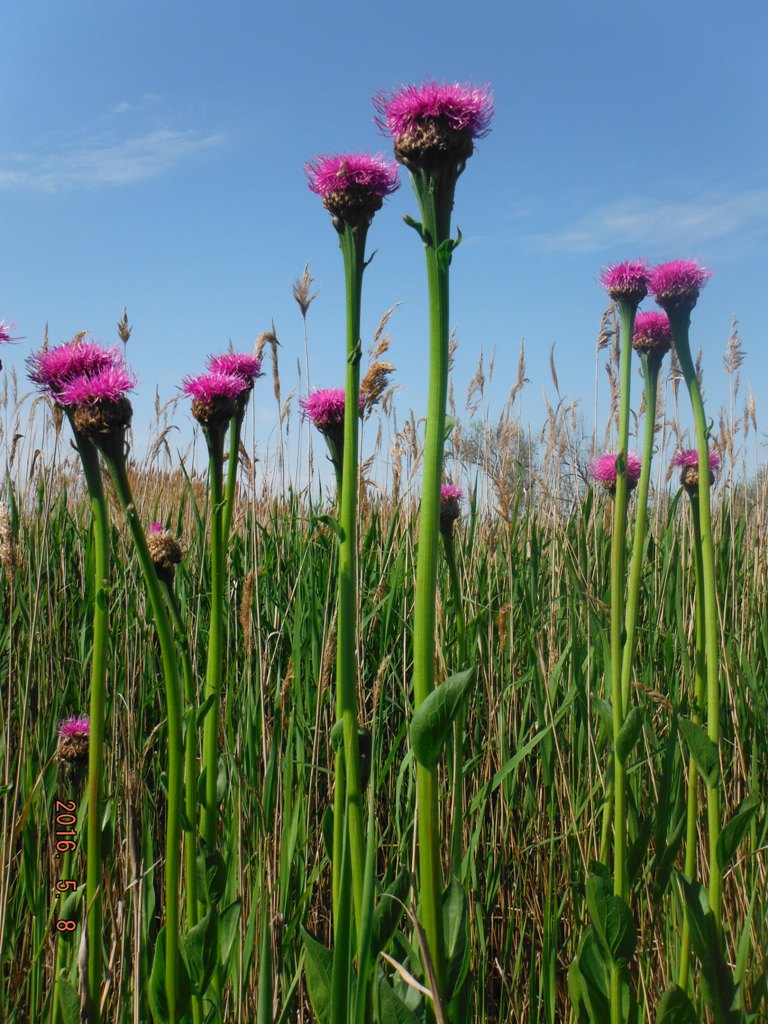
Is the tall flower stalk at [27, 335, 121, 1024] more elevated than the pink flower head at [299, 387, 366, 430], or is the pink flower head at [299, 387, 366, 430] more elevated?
the pink flower head at [299, 387, 366, 430]

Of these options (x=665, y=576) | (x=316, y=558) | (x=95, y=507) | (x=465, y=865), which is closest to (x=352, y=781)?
(x=465, y=865)

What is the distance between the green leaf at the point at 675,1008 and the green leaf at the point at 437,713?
0.81 metres

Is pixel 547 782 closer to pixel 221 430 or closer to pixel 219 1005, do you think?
pixel 219 1005

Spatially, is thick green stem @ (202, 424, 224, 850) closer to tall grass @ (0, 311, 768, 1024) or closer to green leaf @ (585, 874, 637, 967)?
tall grass @ (0, 311, 768, 1024)

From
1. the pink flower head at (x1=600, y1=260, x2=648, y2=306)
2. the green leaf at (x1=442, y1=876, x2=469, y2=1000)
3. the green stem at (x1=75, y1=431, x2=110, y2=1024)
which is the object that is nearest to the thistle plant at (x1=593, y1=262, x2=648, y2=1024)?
the pink flower head at (x1=600, y1=260, x2=648, y2=306)

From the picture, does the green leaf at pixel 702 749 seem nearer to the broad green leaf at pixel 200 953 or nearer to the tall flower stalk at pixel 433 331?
the tall flower stalk at pixel 433 331

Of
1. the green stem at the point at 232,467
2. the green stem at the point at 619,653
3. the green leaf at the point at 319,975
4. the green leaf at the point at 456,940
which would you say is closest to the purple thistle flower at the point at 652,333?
the green stem at the point at 619,653

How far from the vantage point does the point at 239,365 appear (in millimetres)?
1899

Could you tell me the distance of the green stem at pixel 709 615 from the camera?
1.54 meters

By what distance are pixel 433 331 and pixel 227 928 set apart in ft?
3.76

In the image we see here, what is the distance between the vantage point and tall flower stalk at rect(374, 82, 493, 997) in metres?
1.13

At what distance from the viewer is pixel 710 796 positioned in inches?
61.9

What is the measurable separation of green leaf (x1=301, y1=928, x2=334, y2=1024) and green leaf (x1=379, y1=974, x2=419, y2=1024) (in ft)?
0.50

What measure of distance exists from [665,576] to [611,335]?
87 cm
